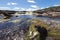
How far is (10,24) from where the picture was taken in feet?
11.4

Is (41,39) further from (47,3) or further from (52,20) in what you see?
(47,3)

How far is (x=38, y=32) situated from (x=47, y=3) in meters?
0.84

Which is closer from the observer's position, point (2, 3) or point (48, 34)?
point (48, 34)

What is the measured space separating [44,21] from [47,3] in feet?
1.67

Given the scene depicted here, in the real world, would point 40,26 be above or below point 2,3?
below

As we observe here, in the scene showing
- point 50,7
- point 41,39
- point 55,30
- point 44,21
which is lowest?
point 41,39

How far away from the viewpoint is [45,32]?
11.0 feet

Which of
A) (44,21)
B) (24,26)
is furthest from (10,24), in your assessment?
(44,21)

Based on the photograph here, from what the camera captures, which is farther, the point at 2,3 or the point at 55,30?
the point at 2,3

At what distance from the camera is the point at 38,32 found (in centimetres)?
341

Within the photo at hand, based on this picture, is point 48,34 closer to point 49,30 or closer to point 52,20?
point 49,30

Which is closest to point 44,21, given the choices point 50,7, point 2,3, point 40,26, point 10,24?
point 40,26

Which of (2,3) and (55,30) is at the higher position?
(2,3)

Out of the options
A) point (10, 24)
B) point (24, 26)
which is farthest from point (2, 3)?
point (24, 26)
